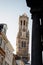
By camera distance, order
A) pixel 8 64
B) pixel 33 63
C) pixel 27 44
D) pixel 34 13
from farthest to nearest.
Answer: pixel 27 44 < pixel 8 64 < pixel 34 13 < pixel 33 63

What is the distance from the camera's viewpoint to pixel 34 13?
14727mm

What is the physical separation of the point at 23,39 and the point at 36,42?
450 feet

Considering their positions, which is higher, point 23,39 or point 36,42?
point 23,39

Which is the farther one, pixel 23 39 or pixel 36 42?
pixel 23 39

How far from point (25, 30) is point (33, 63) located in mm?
142082

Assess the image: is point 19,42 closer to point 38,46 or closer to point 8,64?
point 8,64

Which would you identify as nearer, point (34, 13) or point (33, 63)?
A: point (33, 63)

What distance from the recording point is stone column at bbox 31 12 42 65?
13.7 m

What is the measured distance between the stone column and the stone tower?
123106mm

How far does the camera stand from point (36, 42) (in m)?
14.2

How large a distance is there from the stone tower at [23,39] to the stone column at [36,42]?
404 ft

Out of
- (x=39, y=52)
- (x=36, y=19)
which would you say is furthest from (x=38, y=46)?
(x=36, y=19)

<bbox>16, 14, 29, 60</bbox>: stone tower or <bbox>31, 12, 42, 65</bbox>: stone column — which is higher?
<bbox>16, 14, 29, 60</bbox>: stone tower

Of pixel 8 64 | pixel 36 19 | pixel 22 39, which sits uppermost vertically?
pixel 22 39
